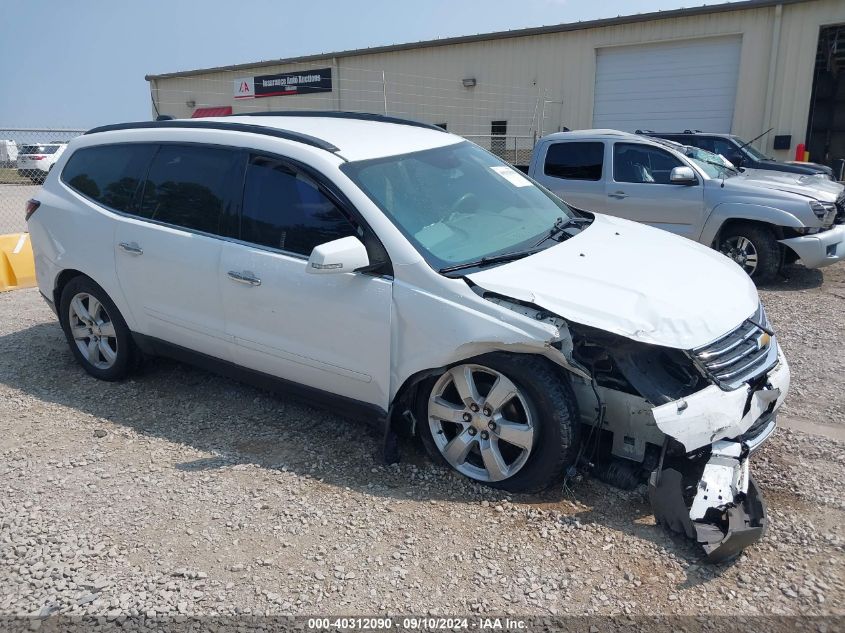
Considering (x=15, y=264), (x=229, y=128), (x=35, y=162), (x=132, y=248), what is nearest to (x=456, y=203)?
(x=229, y=128)

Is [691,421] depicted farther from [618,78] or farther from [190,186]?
[618,78]

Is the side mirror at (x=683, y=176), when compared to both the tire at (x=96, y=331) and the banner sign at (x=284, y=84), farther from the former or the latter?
the banner sign at (x=284, y=84)

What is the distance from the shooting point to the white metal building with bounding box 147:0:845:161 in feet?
53.0

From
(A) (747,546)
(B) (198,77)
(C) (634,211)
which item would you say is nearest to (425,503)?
(A) (747,546)

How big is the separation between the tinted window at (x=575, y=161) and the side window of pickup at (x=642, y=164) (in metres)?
0.24

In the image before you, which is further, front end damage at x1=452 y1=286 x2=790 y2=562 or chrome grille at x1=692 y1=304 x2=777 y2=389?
chrome grille at x1=692 y1=304 x2=777 y2=389

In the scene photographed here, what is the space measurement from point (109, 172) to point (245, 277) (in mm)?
1703

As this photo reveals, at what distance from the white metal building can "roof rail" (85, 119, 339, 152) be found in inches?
507

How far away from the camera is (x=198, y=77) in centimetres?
2859

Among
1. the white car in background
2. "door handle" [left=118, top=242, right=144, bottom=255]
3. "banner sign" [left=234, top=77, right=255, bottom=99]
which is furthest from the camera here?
"banner sign" [left=234, top=77, right=255, bottom=99]

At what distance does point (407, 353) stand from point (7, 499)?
2216 millimetres

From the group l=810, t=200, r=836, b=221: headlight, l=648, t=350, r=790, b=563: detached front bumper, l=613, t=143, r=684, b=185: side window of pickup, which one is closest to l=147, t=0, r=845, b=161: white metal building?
l=613, t=143, r=684, b=185: side window of pickup

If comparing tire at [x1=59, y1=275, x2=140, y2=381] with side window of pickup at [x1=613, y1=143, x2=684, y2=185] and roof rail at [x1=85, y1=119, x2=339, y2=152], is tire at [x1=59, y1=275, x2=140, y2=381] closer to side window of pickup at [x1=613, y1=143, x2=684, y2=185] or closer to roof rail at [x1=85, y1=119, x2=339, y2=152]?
roof rail at [x1=85, y1=119, x2=339, y2=152]

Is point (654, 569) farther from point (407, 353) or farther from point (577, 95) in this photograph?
point (577, 95)
